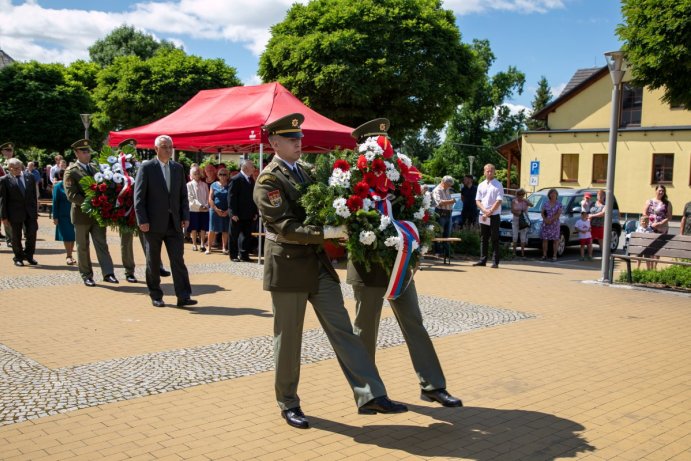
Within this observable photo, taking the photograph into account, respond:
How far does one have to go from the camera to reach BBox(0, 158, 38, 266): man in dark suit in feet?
41.4

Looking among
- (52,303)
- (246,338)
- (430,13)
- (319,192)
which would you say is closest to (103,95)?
(430,13)

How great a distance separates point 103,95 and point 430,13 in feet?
77.3

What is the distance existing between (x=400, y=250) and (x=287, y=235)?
2.57 feet

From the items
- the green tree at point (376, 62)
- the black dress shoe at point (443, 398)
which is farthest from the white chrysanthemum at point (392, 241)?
the green tree at point (376, 62)

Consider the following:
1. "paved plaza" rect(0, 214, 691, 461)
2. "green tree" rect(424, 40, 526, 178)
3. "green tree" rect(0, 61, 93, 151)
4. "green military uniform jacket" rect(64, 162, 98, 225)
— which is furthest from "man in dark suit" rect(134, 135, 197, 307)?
"green tree" rect(424, 40, 526, 178)

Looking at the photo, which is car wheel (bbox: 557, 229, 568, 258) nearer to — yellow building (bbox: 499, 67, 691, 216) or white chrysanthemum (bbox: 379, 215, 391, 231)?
white chrysanthemum (bbox: 379, 215, 391, 231)

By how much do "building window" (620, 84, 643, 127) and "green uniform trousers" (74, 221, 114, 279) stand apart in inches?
1272

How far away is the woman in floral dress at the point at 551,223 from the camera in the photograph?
1627 cm

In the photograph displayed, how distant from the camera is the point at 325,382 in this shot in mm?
5816

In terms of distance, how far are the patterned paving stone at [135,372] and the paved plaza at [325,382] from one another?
0.02 meters

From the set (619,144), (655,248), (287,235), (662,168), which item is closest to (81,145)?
(287,235)

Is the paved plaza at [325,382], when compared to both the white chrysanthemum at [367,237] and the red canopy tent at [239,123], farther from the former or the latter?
the red canopy tent at [239,123]

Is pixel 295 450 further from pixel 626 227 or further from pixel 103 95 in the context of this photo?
pixel 103 95

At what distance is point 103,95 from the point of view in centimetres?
3784
